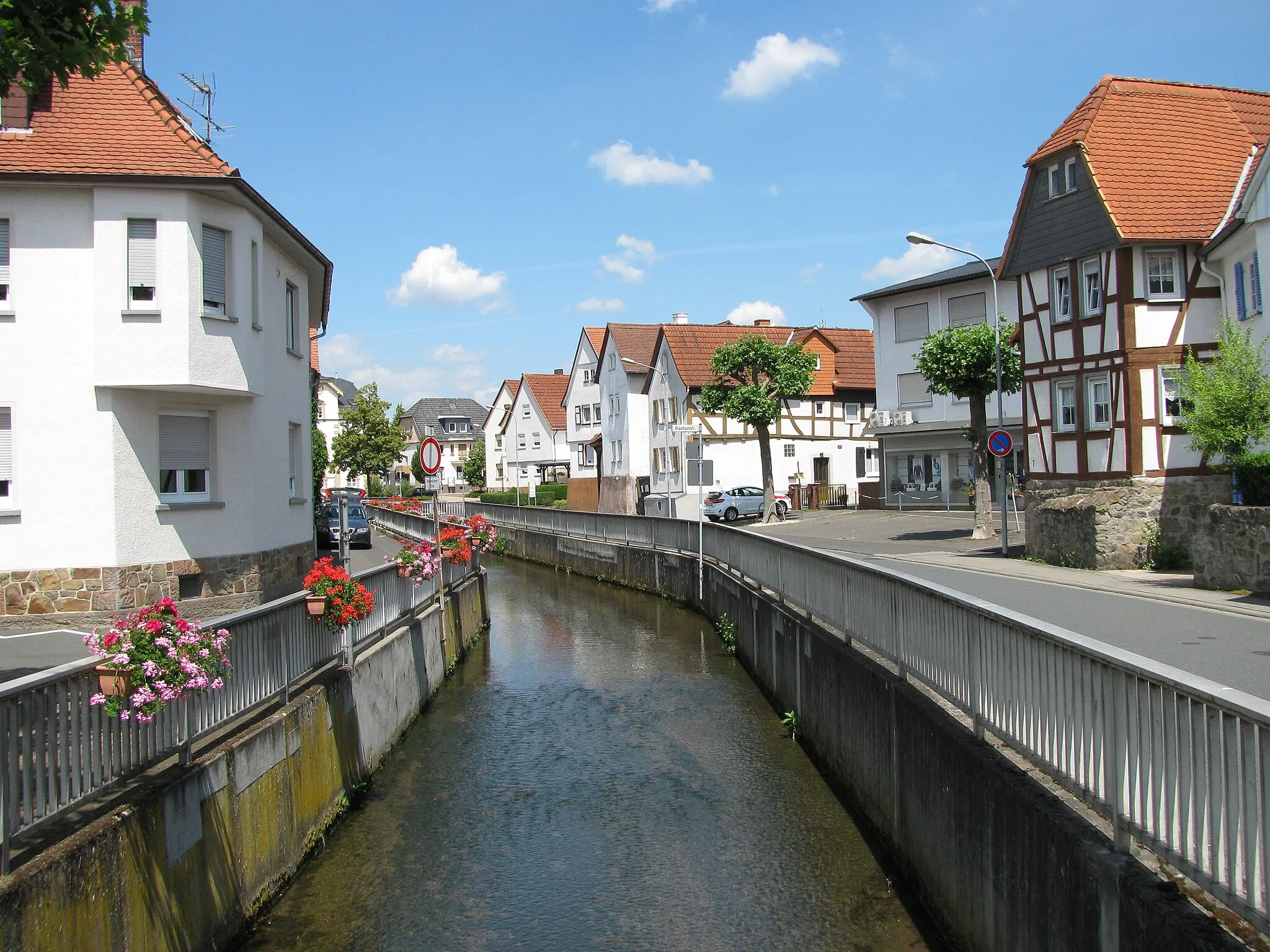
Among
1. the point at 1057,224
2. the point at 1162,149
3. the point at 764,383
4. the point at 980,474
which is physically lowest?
the point at 980,474

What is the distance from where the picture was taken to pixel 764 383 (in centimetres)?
4272

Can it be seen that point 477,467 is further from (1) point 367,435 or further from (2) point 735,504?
(2) point 735,504

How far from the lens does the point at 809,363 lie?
139 ft

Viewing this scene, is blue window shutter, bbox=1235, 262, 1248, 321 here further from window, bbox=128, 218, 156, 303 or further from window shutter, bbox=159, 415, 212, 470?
window, bbox=128, 218, 156, 303

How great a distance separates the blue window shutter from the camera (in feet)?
67.2

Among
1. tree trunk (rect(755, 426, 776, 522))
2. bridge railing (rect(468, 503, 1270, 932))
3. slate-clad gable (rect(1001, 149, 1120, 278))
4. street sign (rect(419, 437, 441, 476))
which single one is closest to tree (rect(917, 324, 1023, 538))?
slate-clad gable (rect(1001, 149, 1120, 278))

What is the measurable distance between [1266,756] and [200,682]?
513 cm

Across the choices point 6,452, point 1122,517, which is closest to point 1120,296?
point 1122,517

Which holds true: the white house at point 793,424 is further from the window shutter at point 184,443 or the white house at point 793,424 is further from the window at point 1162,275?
the window shutter at point 184,443

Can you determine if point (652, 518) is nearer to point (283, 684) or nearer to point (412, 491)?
point (283, 684)

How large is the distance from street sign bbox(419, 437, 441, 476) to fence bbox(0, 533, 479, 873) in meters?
6.95

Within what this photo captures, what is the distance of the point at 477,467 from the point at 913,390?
198 ft

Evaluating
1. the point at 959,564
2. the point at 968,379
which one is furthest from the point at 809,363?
the point at 959,564

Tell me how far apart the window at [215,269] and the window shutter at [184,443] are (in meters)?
1.81
